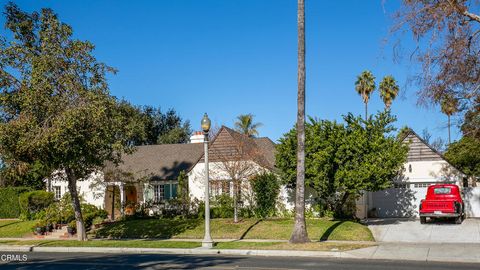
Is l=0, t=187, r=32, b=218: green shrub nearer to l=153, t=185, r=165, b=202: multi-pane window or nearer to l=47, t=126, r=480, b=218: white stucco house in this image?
l=47, t=126, r=480, b=218: white stucco house

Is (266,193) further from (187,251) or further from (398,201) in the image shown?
(187,251)

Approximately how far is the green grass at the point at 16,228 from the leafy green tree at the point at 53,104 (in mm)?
9428

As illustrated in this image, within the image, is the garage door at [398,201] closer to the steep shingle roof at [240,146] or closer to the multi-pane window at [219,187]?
the steep shingle roof at [240,146]

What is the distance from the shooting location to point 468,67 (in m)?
16.1

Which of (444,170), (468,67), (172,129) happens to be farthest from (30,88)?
(172,129)

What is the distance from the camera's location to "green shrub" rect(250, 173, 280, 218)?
30516 mm

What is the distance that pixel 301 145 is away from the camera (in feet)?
67.6

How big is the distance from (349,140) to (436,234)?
5.90m

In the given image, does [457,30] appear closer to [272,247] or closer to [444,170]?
[272,247]

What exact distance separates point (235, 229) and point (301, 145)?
25.3 feet

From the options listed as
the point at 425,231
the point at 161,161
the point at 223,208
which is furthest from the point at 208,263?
the point at 161,161

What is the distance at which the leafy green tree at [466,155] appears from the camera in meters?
32.2

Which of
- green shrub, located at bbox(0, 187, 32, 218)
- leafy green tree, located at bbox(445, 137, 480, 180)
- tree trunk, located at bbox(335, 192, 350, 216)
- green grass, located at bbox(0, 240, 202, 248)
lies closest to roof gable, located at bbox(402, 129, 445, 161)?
leafy green tree, located at bbox(445, 137, 480, 180)

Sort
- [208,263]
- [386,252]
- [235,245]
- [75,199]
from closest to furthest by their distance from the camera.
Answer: [208,263] < [386,252] < [235,245] < [75,199]
